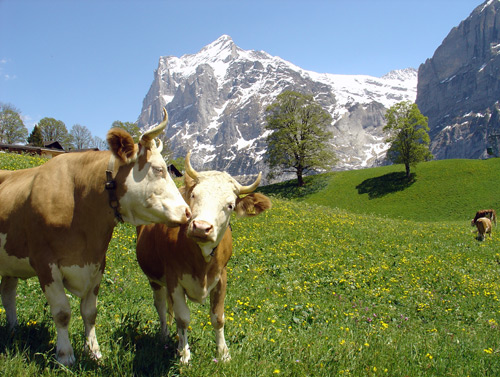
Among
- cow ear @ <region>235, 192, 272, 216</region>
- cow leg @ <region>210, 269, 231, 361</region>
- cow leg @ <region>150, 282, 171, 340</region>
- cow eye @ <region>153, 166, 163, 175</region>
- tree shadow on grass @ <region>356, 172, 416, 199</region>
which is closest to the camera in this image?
cow eye @ <region>153, 166, 163, 175</region>

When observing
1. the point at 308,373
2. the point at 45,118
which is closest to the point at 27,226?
the point at 308,373

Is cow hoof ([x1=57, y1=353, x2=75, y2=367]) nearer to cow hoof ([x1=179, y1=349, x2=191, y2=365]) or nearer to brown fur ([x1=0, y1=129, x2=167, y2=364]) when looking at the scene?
brown fur ([x1=0, y1=129, x2=167, y2=364])

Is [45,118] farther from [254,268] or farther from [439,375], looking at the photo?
[439,375]

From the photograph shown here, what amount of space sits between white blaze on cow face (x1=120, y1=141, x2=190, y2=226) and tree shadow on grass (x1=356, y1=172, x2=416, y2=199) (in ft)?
151

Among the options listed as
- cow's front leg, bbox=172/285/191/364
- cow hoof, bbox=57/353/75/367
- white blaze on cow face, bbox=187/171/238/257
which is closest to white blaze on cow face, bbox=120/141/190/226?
white blaze on cow face, bbox=187/171/238/257

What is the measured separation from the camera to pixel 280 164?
5406 cm

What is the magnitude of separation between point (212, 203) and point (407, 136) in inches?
2110

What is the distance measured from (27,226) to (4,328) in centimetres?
183

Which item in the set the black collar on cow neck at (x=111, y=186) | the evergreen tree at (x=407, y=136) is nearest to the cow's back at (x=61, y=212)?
the black collar on cow neck at (x=111, y=186)

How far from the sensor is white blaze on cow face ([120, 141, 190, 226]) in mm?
3896

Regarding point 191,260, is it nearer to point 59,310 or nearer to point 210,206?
point 210,206

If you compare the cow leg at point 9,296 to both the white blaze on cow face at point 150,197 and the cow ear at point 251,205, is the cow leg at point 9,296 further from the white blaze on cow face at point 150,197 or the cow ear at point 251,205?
the cow ear at point 251,205

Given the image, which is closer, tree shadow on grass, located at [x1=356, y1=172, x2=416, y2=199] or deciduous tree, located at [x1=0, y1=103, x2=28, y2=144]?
tree shadow on grass, located at [x1=356, y1=172, x2=416, y2=199]

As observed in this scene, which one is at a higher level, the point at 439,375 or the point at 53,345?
the point at 53,345
